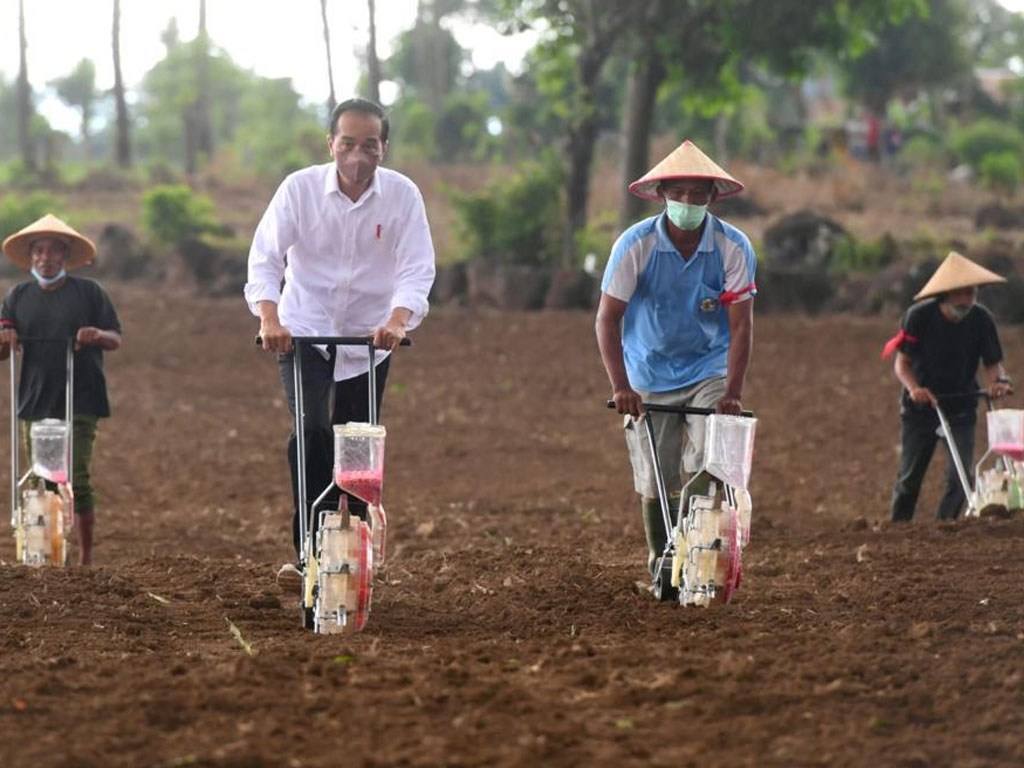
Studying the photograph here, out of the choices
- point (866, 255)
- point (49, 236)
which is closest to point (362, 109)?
point (49, 236)

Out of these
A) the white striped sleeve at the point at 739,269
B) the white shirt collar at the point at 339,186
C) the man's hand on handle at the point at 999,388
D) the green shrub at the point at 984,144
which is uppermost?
the green shrub at the point at 984,144

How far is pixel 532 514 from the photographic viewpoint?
13742 millimetres

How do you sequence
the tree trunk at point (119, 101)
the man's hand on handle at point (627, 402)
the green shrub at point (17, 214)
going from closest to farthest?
the man's hand on handle at point (627, 402)
the green shrub at point (17, 214)
the tree trunk at point (119, 101)

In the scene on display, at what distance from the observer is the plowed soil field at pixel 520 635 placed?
197 inches

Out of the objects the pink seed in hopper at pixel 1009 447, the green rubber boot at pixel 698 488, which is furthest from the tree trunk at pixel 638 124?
the green rubber boot at pixel 698 488

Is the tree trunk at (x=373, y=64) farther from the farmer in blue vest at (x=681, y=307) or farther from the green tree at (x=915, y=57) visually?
the farmer in blue vest at (x=681, y=307)

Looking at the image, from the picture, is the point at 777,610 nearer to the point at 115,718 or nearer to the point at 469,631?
the point at 469,631

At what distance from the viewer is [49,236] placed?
9883 mm

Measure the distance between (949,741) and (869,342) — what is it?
49.8 feet

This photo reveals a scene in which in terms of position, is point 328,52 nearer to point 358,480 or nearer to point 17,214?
point 17,214

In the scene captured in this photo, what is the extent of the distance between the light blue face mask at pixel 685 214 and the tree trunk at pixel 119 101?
3364 cm

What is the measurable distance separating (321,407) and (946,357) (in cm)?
474

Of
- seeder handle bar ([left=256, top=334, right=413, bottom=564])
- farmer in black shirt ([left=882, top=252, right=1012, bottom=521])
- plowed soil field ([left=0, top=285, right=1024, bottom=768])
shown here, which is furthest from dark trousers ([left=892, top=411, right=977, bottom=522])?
seeder handle bar ([left=256, top=334, right=413, bottom=564])

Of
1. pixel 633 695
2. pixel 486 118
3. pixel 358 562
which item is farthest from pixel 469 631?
pixel 486 118
